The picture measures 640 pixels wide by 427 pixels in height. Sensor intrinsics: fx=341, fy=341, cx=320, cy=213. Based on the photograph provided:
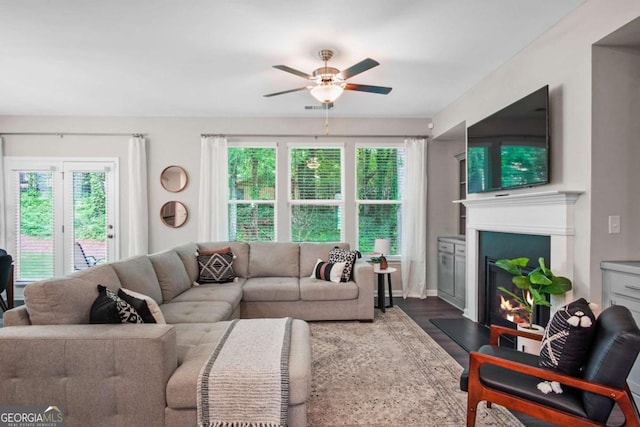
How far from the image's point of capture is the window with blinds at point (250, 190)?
5.16 metres

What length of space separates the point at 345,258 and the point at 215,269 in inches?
61.8

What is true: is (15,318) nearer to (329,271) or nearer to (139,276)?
(139,276)

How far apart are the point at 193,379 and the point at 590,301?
2.62 m

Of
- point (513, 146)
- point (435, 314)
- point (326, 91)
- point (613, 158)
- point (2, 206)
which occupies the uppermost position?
point (326, 91)

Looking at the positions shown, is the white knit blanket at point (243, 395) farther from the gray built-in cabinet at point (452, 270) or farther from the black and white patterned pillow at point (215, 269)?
the gray built-in cabinet at point (452, 270)

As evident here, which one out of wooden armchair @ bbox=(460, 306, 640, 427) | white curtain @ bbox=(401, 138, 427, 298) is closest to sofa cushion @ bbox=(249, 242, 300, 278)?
white curtain @ bbox=(401, 138, 427, 298)

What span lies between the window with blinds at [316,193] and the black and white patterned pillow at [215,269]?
1296 mm

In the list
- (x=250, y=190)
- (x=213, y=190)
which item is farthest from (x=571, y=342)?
(x=213, y=190)

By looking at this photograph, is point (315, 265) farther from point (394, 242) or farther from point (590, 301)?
point (590, 301)

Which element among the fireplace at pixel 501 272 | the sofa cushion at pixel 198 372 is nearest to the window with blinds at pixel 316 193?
the fireplace at pixel 501 272

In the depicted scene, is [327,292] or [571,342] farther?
[327,292]

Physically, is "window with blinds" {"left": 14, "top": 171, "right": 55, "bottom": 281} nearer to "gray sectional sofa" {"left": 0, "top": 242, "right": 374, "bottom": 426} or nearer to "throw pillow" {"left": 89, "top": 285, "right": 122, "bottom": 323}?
"gray sectional sofa" {"left": 0, "top": 242, "right": 374, "bottom": 426}

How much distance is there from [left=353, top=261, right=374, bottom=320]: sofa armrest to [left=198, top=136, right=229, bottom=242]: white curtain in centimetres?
218

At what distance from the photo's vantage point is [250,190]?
17.0 ft
